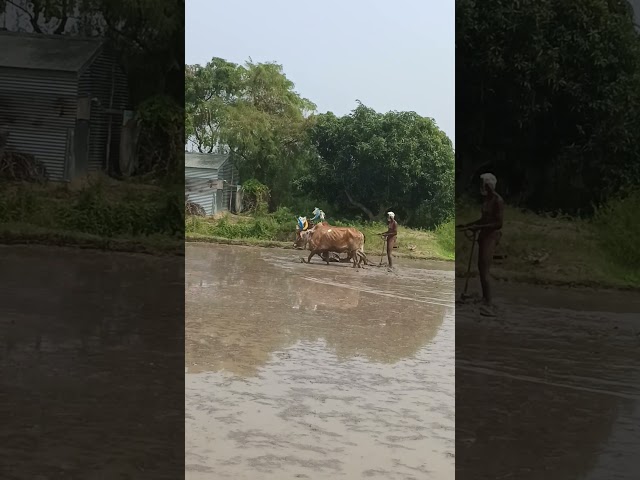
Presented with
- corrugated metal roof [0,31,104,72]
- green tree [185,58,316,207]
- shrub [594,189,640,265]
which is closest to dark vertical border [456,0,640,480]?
shrub [594,189,640,265]

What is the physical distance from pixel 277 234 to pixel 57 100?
9.82 m

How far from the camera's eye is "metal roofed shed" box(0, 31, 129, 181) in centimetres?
509

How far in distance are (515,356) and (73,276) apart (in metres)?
3.14

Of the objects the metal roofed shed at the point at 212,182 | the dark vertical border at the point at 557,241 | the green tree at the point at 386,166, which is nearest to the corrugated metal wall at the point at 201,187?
the metal roofed shed at the point at 212,182

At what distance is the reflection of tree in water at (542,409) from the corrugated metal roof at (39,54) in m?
3.40

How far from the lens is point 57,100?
5.04m

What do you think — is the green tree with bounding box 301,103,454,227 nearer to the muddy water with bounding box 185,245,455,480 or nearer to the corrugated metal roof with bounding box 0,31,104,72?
the muddy water with bounding box 185,245,455,480

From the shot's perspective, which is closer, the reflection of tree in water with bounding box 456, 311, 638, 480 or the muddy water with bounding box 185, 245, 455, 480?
the reflection of tree in water with bounding box 456, 311, 638, 480

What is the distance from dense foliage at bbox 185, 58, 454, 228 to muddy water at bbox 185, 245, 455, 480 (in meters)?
1.60

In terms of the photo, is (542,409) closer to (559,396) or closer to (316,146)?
(559,396)

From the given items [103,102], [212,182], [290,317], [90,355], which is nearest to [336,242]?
[290,317]

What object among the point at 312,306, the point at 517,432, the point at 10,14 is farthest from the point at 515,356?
the point at 312,306

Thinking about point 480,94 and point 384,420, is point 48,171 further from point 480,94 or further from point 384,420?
point 384,420

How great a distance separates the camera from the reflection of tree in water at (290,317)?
12.4 metres
